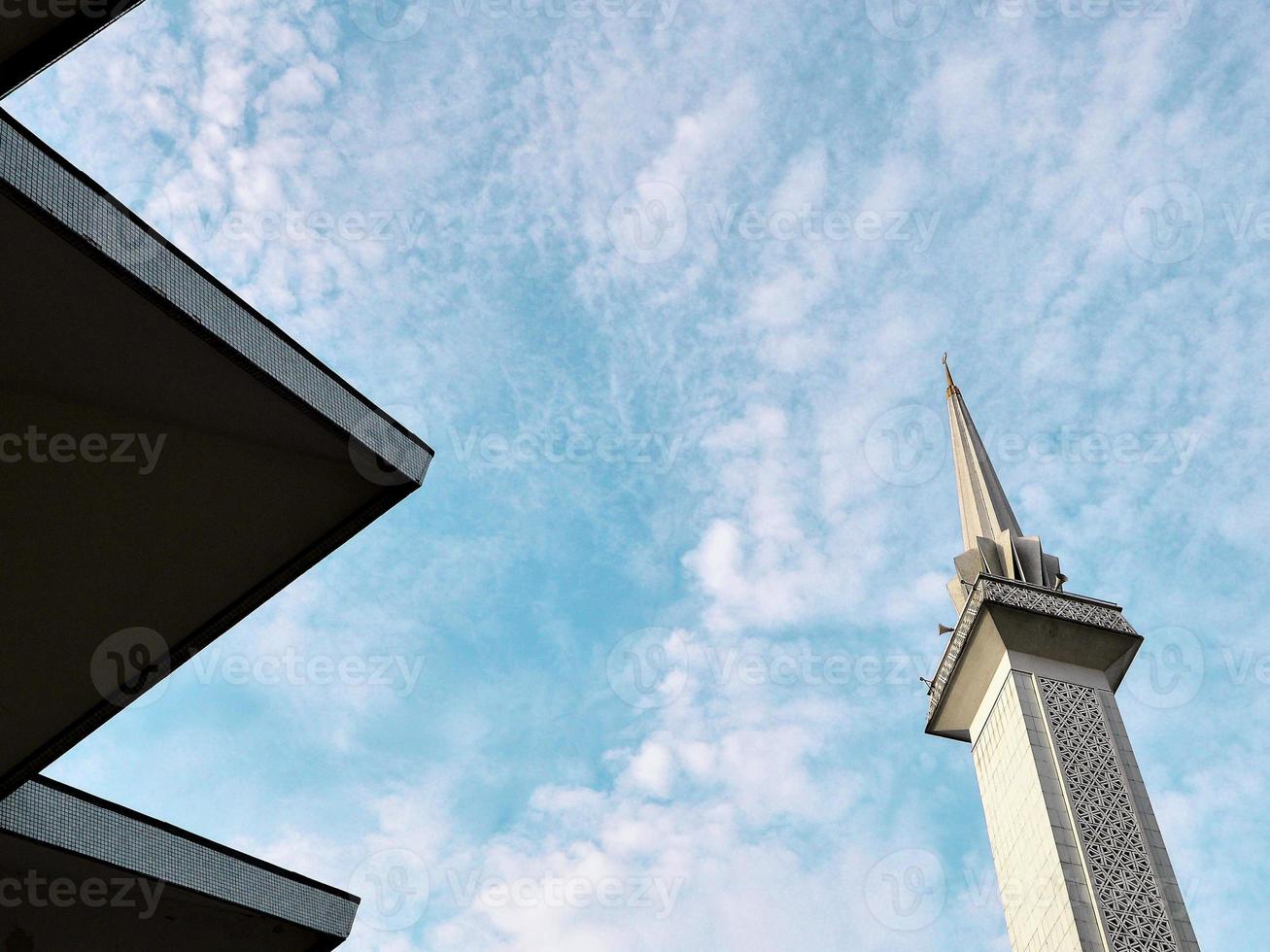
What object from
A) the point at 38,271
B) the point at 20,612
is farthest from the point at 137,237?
the point at 20,612

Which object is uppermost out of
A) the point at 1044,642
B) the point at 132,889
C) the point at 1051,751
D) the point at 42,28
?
the point at 1044,642

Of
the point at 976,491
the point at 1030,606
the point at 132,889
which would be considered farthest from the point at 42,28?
the point at 976,491

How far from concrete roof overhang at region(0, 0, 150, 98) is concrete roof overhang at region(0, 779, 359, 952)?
4.86 metres

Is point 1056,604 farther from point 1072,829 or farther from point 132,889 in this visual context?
point 132,889

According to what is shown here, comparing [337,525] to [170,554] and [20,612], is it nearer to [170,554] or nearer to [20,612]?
[170,554]

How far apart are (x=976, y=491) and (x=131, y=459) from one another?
1776cm

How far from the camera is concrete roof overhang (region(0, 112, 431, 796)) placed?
5645mm

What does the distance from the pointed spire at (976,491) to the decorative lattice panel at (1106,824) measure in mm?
4012

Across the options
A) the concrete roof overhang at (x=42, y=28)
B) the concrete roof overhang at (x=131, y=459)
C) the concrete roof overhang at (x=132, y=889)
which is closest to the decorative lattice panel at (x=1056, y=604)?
the concrete roof overhang at (x=132, y=889)

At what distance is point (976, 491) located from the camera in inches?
851

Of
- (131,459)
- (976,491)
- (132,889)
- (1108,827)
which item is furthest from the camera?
(976,491)

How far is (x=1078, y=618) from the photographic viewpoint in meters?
17.9

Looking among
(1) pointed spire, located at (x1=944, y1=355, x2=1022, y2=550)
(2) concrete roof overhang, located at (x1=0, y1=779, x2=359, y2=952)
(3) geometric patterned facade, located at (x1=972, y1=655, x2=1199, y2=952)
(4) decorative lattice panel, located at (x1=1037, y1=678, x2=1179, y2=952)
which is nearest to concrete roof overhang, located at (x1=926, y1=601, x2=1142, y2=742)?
(3) geometric patterned facade, located at (x1=972, y1=655, x2=1199, y2=952)

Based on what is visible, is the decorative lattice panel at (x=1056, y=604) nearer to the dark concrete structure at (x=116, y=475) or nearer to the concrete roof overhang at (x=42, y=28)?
the dark concrete structure at (x=116, y=475)
